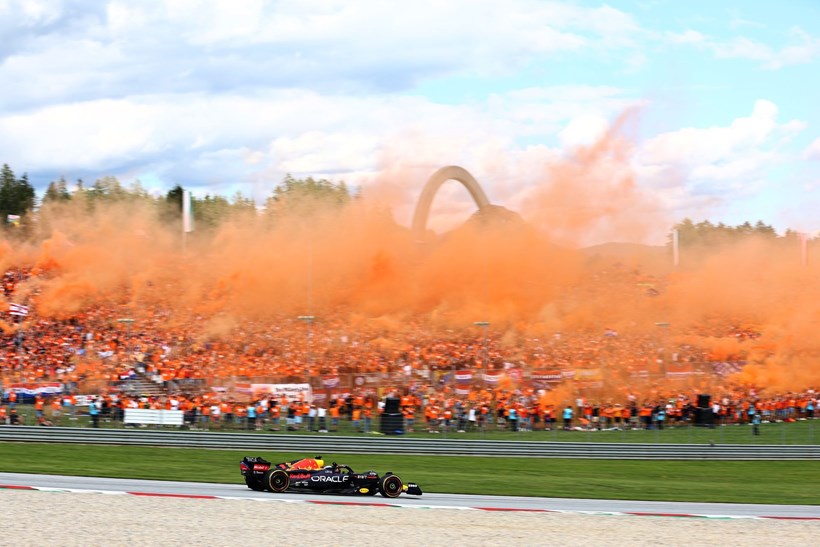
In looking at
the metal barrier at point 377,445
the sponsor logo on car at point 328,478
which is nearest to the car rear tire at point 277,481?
the sponsor logo on car at point 328,478

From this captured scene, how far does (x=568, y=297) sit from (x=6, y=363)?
101 ft

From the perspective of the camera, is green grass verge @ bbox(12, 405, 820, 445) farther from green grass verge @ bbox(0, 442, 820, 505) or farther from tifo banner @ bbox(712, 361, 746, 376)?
tifo banner @ bbox(712, 361, 746, 376)

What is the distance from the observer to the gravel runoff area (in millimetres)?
16531

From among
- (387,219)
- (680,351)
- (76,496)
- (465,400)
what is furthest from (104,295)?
(76,496)

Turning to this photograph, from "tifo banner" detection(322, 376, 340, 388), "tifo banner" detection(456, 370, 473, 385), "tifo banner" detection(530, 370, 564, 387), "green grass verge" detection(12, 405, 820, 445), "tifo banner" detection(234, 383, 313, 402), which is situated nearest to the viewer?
"green grass verge" detection(12, 405, 820, 445)

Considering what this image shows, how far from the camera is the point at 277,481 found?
21766 millimetres

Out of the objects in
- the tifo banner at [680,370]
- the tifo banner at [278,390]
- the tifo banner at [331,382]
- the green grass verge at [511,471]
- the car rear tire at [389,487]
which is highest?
the tifo banner at [680,370]

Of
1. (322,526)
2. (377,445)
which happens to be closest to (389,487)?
(322,526)

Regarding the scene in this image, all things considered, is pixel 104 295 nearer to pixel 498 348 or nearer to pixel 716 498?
pixel 498 348

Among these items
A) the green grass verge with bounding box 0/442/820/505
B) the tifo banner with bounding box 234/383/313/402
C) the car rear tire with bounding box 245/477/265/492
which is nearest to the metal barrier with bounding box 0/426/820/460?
the green grass verge with bounding box 0/442/820/505

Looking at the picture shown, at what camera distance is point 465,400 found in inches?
1503

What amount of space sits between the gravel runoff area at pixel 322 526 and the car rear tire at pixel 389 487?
153 centimetres

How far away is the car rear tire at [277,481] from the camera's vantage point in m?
21.8

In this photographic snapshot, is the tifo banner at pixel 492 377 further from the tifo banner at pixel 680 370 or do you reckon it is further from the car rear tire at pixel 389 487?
the car rear tire at pixel 389 487
